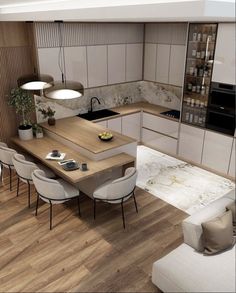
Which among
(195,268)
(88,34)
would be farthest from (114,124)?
(195,268)

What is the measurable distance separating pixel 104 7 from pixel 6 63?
3.08m

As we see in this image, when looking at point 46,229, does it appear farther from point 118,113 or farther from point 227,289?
point 118,113

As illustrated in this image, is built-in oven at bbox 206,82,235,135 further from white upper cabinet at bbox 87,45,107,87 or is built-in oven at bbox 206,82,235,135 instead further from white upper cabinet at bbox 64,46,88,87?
white upper cabinet at bbox 64,46,88,87

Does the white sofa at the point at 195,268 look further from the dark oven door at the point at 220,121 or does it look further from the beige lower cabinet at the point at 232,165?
the dark oven door at the point at 220,121

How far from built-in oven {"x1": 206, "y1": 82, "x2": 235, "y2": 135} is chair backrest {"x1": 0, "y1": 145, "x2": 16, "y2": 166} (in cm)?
329

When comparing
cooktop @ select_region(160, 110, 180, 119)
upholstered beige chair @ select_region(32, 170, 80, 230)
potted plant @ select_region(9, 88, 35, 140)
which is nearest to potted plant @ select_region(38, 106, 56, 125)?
potted plant @ select_region(9, 88, 35, 140)

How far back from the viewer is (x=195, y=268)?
2646 millimetres

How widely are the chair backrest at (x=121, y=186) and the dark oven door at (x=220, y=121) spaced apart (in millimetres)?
2053

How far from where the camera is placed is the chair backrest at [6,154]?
14.1 feet

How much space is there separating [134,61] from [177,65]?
1.04m

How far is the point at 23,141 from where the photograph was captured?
16.0 feet

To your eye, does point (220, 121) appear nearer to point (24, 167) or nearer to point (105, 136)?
point (105, 136)

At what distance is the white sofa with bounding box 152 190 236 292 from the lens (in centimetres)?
250

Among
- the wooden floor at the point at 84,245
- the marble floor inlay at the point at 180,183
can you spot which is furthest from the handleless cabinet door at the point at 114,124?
the wooden floor at the point at 84,245
